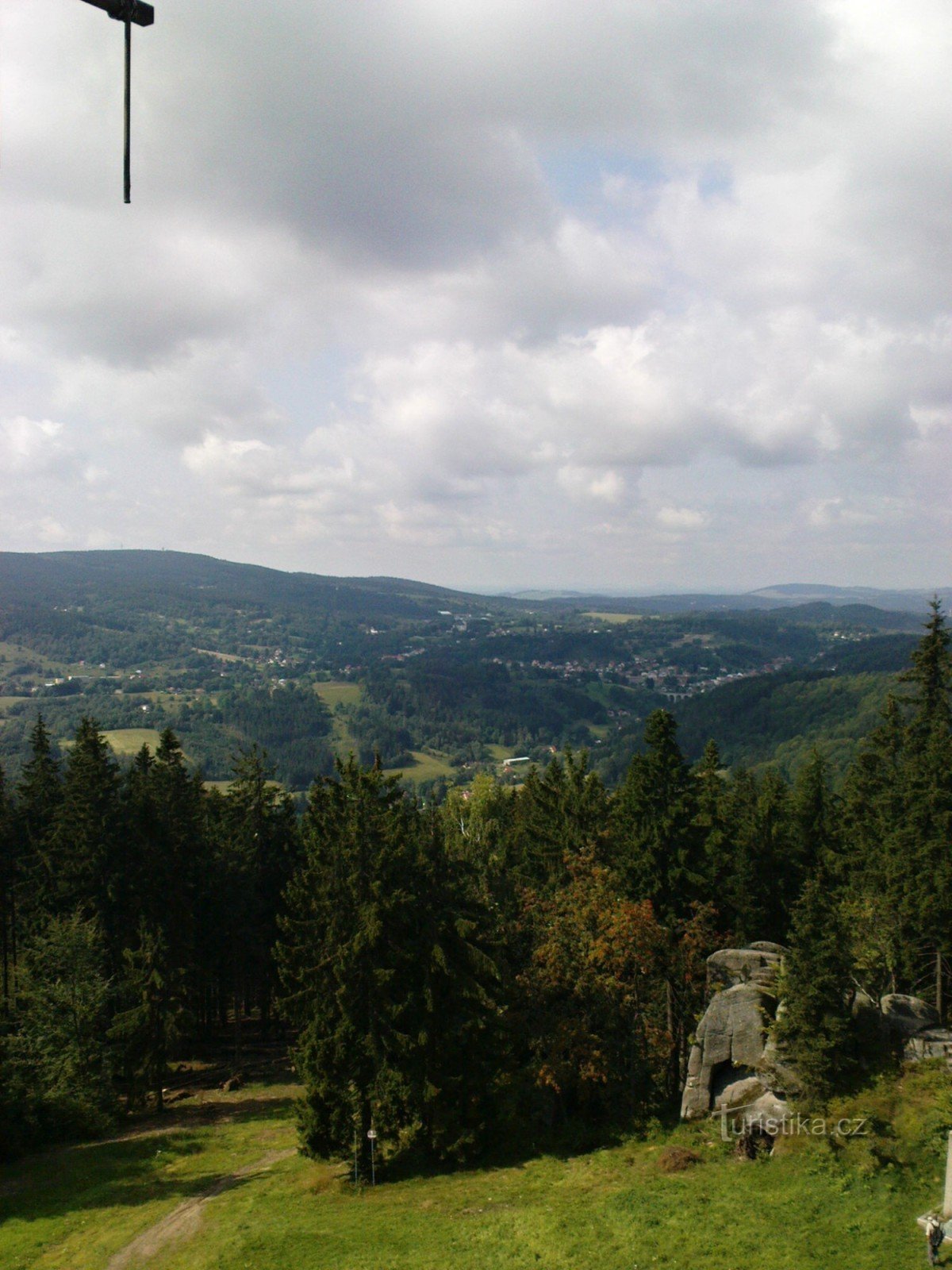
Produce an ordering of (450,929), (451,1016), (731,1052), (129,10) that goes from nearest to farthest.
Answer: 1. (129,10)
2. (731,1052)
3. (451,1016)
4. (450,929)

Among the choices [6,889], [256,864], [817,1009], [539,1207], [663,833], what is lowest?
[539,1207]

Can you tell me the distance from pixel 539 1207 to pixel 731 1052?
8010 mm

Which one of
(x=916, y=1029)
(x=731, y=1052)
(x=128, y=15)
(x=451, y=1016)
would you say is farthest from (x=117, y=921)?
(x=128, y=15)

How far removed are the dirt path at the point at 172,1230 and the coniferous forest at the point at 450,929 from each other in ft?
12.0

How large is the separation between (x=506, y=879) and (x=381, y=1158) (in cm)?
1267

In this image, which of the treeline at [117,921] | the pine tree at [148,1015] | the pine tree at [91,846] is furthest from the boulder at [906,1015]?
the pine tree at [91,846]

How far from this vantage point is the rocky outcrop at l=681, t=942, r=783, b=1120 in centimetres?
2378

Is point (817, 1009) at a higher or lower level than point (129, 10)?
lower

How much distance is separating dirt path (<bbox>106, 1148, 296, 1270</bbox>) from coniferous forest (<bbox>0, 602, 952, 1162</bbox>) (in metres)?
3.66

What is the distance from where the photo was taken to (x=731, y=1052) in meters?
24.5

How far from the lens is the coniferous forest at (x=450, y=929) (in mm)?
24453

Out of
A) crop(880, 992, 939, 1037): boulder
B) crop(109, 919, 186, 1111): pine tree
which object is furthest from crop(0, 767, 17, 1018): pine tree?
crop(880, 992, 939, 1037): boulder

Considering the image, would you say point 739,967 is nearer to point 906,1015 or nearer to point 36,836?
point 906,1015

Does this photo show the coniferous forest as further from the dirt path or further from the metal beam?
the metal beam
